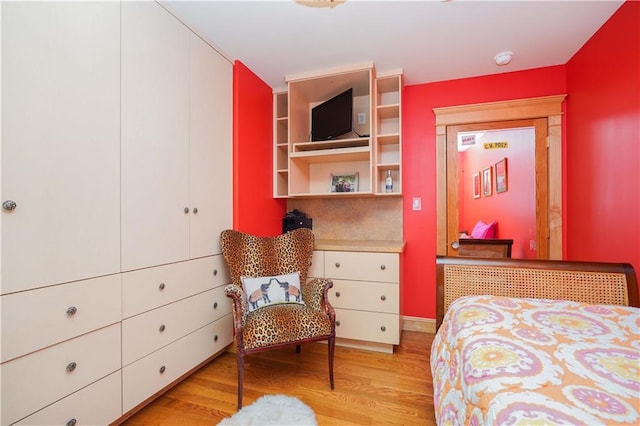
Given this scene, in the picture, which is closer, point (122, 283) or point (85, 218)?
point (85, 218)

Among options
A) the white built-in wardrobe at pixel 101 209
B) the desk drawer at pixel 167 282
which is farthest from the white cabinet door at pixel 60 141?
the desk drawer at pixel 167 282

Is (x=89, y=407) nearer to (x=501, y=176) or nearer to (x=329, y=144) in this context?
(x=329, y=144)

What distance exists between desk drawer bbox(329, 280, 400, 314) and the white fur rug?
0.89m

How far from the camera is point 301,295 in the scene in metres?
2.18

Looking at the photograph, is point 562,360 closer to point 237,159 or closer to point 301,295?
point 301,295

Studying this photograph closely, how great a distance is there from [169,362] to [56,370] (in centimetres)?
64

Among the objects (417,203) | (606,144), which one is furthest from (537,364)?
(417,203)

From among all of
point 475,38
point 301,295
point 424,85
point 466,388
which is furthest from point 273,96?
point 466,388

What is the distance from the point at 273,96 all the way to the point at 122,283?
2.23m

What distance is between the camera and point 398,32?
2.02 m

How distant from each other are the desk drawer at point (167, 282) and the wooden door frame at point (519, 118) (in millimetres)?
2093

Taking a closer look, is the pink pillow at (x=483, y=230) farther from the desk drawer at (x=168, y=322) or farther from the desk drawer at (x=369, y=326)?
the desk drawer at (x=168, y=322)

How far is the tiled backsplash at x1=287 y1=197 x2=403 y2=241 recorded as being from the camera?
2936mm

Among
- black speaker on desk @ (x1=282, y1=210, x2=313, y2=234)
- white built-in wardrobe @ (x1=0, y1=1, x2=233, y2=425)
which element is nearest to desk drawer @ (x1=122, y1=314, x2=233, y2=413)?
white built-in wardrobe @ (x1=0, y1=1, x2=233, y2=425)
